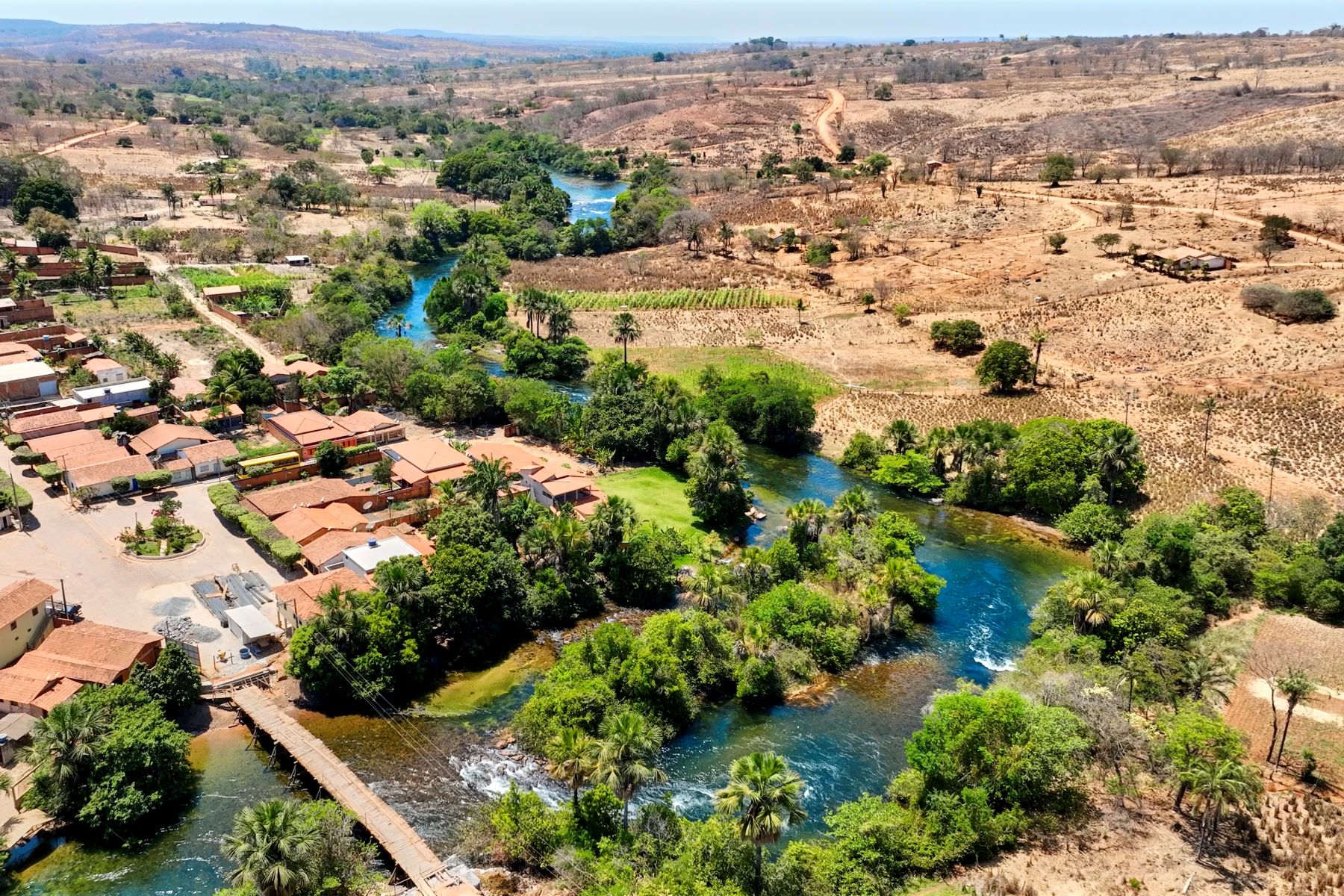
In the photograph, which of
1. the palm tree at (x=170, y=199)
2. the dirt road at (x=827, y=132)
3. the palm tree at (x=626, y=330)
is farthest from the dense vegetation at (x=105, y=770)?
the dirt road at (x=827, y=132)

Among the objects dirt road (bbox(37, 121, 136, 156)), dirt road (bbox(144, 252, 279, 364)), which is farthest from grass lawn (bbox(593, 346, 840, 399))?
dirt road (bbox(37, 121, 136, 156))

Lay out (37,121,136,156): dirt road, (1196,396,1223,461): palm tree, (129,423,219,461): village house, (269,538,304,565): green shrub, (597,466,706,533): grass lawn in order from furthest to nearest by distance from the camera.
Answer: (37,121,136,156): dirt road → (1196,396,1223,461): palm tree → (129,423,219,461): village house → (597,466,706,533): grass lawn → (269,538,304,565): green shrub

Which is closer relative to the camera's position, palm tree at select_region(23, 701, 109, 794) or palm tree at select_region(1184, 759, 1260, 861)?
palm tree at select_region(1184, 759, 1260, 861)

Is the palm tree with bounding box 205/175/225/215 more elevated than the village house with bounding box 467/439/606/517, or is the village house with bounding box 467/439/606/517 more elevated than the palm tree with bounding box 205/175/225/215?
the palm tree with bounding box 205/175/225/215

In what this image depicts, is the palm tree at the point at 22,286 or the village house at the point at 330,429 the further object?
the palm tree at the point at 22,286

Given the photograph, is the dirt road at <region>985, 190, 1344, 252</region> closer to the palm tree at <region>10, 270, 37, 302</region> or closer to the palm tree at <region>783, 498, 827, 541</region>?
the palm tree at <region>783, 498, 827, 541</region>

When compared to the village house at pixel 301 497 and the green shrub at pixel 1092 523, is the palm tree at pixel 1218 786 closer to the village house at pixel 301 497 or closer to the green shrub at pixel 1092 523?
the green shrub at pixel 1092 523
